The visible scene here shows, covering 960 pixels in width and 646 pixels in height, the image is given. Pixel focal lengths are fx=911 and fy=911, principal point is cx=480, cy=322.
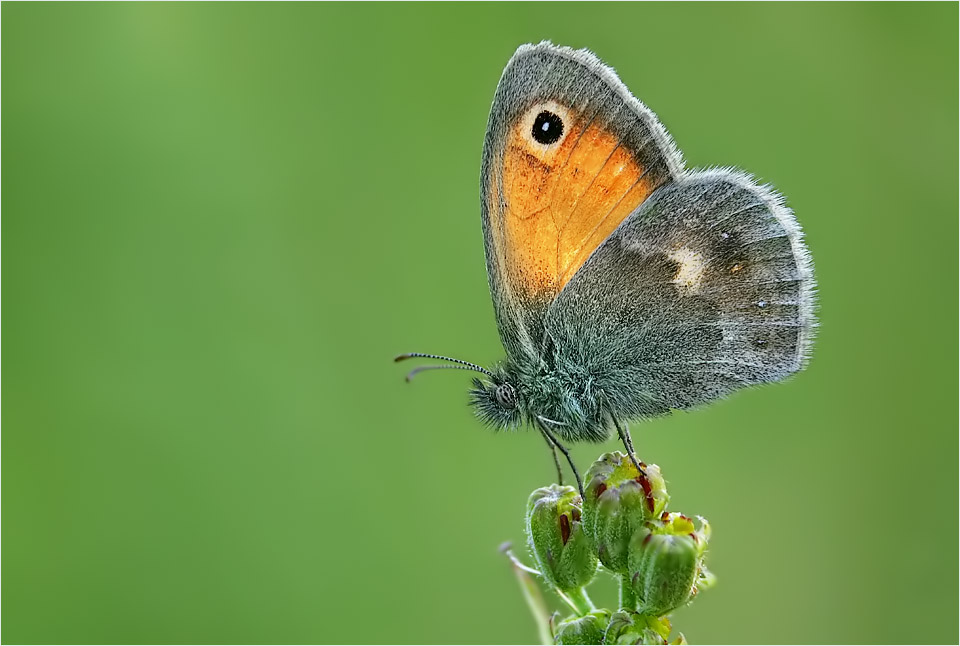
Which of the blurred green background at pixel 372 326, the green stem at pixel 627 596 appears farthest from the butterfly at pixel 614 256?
the blurred green background at pixel 372 326

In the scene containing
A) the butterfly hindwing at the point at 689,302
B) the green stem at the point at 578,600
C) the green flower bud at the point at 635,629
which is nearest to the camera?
the green flower bud at the point at 635,629

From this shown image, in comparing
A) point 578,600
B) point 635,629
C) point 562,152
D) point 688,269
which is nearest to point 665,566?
point 635,629

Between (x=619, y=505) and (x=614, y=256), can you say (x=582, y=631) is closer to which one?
(x=619, y=505)

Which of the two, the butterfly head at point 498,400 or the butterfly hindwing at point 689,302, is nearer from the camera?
the butterfly hindwing at point 689,302

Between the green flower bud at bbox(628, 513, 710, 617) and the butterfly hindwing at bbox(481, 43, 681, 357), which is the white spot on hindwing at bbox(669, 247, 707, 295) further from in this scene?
the green flower bud at bbox(628, 513, 710, 617)

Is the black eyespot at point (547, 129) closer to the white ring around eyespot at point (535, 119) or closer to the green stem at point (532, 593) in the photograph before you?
the white ring around eyespot at point (535, 119)

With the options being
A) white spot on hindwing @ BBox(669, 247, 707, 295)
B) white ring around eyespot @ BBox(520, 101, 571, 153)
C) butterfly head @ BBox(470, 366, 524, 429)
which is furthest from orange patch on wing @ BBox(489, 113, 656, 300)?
butterfly head @ BBox(470, 366, 524, 429)

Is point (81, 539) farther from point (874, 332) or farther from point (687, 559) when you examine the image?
point (874, 332)
